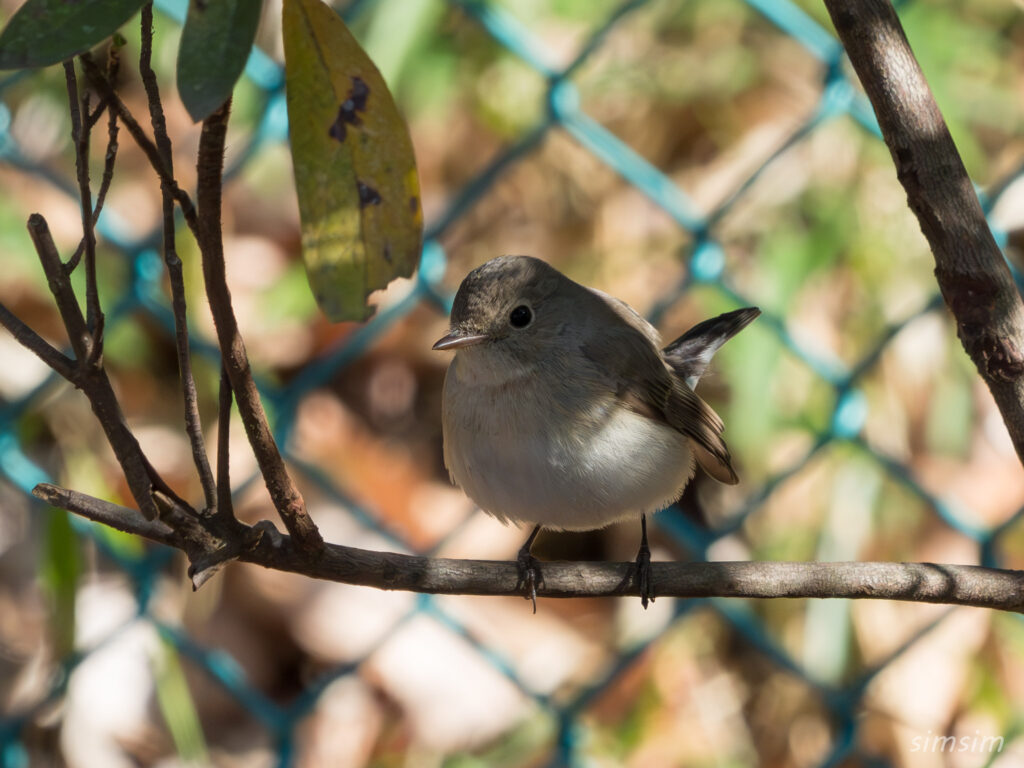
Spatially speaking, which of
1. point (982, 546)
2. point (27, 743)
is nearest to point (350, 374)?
point (27, 743)

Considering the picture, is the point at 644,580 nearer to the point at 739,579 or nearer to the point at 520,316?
the point at 739,579

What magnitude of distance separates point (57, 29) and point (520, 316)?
0.95m

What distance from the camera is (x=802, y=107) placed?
245cm

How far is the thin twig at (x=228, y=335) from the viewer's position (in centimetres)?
64

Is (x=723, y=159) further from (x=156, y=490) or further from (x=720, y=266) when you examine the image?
(x=156, y=490)

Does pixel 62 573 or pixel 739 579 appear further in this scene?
pixel 62 573

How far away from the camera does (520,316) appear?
1501 mm

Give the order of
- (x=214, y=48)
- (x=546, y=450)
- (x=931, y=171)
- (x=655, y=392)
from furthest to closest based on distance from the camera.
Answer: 1. (x=655, y=392)
2. (x=546, y=450)
3. (x=931, y=171)
4. (x=214, y=48)

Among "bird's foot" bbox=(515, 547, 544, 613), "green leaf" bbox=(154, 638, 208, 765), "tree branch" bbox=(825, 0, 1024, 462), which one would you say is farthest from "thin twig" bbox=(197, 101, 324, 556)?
"green leaf" bbox=(154, 638, 208, 765)

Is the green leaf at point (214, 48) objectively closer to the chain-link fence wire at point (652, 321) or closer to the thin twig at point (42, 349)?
the thin twig at point (42, 349)

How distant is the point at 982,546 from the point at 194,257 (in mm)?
1495

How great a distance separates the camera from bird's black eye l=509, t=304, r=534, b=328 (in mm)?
1489

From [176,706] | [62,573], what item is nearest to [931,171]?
[62,573]

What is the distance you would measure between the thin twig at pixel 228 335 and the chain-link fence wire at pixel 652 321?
115 centimetres
